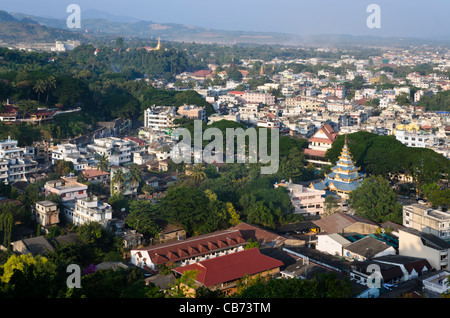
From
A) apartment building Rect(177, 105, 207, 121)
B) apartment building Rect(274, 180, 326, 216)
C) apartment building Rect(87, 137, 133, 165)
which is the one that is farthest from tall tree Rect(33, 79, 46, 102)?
apartment building Rect(274, 180, 326, 216)

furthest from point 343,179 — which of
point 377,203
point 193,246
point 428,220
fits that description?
point 193,246

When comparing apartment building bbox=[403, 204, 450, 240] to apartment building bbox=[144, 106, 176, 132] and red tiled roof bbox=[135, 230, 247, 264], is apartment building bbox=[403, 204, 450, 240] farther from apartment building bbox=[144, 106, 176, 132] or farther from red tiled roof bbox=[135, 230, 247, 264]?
apartment building bbox=[144, 106, 176, 132]

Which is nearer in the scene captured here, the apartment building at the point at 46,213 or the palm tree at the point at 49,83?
the apartment building at the point at 46,213

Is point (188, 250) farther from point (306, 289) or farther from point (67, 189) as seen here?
point (67, 189)

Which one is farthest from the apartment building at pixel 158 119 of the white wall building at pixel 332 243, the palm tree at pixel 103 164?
the white wall building at pixel 332 243

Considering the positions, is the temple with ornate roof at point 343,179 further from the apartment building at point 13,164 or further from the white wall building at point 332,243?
the apartment building at point 13,164

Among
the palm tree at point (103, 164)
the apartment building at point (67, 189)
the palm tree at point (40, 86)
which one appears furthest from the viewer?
the palm tree at point (40, 86)

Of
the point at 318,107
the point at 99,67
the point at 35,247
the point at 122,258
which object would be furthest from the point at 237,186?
the point at 99,67
